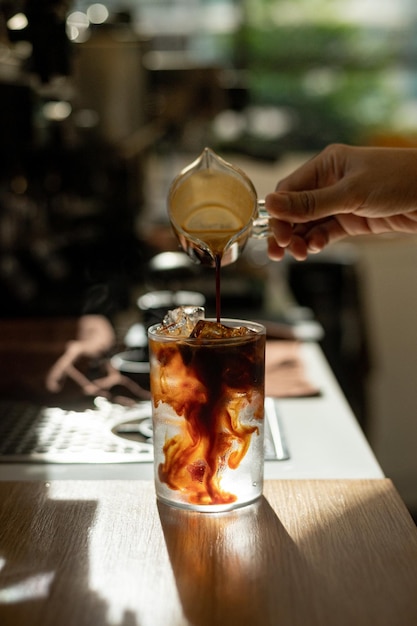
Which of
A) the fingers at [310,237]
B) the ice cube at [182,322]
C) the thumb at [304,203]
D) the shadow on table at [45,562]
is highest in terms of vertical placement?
the thumb at [304,203]

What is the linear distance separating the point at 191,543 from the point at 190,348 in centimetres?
19

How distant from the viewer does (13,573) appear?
0.76m

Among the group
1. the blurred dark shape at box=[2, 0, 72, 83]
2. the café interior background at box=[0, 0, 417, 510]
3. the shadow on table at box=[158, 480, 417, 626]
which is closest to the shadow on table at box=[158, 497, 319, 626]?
the shadow on table at box=[158, 480, 417, 626]

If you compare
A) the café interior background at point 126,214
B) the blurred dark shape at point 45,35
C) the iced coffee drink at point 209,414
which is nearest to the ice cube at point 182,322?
the iced coffee drink at point 209,414

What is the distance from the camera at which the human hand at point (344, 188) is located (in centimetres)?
112

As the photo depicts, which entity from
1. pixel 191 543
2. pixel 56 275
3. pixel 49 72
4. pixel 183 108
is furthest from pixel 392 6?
pixel 191 543

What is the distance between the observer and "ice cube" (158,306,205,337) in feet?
→ 3.04

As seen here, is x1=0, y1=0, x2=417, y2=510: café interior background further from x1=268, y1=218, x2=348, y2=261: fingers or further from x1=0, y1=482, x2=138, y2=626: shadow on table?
x1=0, y1=482, x2=138, y2=626: shadow on table

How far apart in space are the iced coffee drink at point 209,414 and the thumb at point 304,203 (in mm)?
236

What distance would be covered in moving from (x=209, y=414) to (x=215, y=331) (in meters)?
0.09

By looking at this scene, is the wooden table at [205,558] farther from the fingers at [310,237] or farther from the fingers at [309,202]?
the fingers at [310,237]

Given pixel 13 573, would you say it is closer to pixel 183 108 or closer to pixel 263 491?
pixel 263 491

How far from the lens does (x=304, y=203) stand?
1.12 metres

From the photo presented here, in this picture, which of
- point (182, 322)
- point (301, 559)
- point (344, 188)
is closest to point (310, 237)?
point (344, 188)
